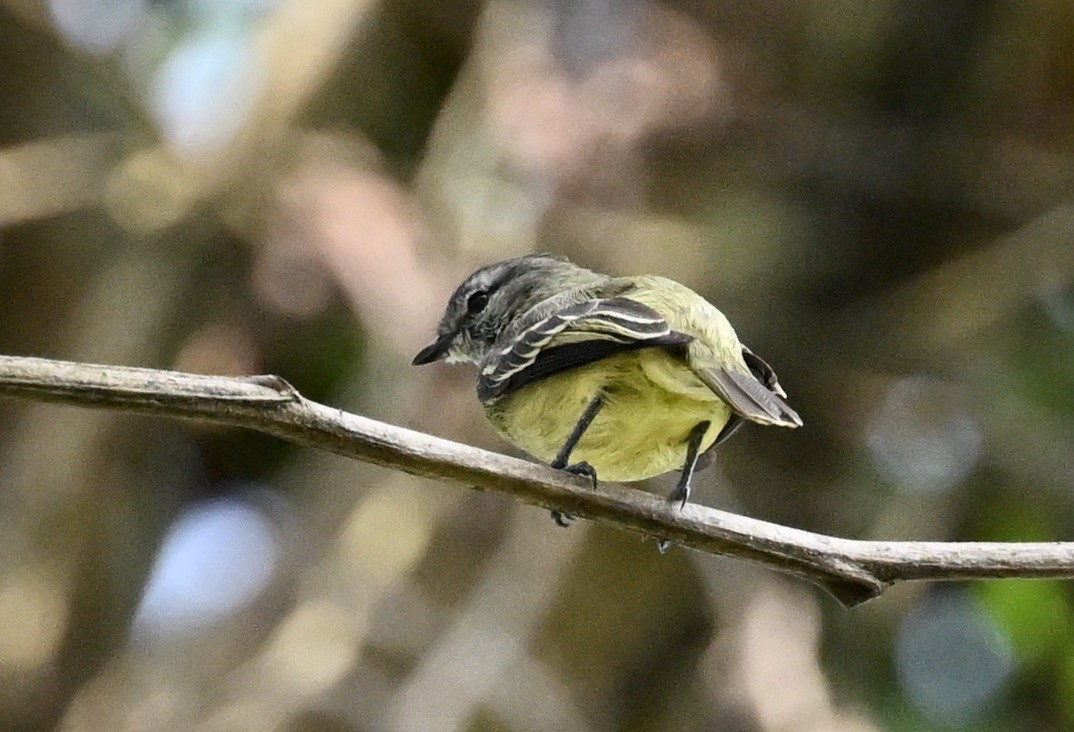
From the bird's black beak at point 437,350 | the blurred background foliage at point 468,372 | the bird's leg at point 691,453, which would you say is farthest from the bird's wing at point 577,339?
the blurred background foliage at point 468,372

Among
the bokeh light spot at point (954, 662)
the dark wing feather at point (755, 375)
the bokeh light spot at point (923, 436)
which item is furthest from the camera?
the bokeh light spot at point (923, 436)

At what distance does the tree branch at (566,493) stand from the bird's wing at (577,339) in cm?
24

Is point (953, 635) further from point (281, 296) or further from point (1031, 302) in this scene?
point (281, 296)

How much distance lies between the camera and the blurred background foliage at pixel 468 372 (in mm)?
3312

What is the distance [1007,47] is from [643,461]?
2880mm

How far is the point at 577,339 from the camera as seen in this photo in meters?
1.93

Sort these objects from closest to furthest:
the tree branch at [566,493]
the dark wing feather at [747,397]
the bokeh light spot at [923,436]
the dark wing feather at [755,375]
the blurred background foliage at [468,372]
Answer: the tree branch at [566,493], the dark wing feather at [747,397], the dark wing feather at [755,375], the blurred background foliage at [468,372], the bokeh light spot at [923,436]

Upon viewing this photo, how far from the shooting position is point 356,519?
3529mm

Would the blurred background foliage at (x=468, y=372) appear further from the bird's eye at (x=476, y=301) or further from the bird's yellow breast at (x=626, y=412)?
the bird's yellow breast at (x=626, y=412)

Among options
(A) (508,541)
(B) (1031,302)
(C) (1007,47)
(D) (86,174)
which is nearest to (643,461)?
(A) (508,541)

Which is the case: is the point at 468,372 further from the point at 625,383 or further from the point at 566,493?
the point at 566,493

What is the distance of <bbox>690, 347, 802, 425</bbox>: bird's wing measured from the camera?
5.67 feet

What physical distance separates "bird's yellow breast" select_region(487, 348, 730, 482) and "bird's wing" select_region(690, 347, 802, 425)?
0.04 m

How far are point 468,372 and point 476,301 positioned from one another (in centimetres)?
83
